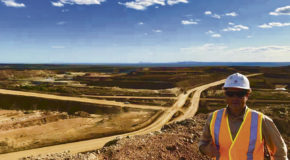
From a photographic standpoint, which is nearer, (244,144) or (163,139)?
(244,144)

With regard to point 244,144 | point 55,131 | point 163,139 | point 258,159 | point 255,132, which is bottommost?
point 55,131

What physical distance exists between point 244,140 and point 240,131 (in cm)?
13

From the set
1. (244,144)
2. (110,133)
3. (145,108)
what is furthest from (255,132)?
(145,108)

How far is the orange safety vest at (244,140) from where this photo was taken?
2.71m

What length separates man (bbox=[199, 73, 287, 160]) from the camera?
8.86 feet

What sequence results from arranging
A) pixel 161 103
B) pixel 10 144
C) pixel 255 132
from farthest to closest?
pixel 161 103
pixel 10 144
pixel 255 132

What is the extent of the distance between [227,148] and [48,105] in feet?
148

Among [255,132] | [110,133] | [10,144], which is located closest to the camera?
[255,132]

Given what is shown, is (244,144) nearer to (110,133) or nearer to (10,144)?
(110,133)

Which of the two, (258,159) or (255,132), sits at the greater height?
(255,132)

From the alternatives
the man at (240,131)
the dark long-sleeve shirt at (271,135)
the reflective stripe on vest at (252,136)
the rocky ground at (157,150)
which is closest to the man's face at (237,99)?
the man at (240,131)

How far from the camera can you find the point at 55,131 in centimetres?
2838

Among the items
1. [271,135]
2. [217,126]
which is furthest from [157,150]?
[271,135]

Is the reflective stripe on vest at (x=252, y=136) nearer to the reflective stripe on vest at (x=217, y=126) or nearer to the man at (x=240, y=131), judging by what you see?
the man at (x=240, y=131)
